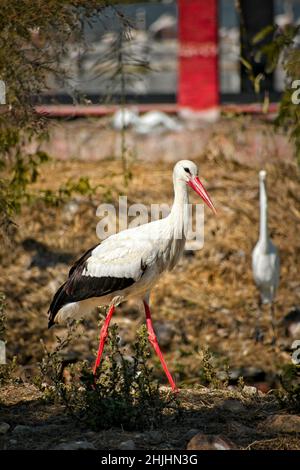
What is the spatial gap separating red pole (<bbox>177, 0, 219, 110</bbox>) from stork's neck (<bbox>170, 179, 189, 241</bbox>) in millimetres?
7943

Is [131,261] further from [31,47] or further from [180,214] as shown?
[31,47]

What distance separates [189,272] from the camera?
1182 cm

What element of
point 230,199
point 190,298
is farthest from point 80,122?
point 190,298

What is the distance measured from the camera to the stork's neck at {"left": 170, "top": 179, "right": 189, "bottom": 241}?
24.8 ft

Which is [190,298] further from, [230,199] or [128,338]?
[230,199]

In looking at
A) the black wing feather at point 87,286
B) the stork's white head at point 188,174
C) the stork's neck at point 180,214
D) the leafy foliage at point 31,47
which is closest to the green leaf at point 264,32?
the leafy foliage at point 31,47

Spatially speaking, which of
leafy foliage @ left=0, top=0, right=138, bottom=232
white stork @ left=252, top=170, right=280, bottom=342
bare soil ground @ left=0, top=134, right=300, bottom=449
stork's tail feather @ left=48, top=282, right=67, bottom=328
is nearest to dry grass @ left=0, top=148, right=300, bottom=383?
bare soil ground @ left=0, top=134, right=300, bottom=449

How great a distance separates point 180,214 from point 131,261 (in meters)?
0.46

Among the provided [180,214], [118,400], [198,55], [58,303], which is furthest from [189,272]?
[118,400]

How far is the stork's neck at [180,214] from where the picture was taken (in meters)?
7.55

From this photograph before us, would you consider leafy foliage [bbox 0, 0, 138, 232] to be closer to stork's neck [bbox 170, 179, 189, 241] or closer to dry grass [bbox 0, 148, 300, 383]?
stork's neck [bbox 170, 179, 189, 241]

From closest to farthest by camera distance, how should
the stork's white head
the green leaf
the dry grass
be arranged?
the stork's white head, the green leaf, the dry grass

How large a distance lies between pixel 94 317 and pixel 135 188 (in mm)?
2900

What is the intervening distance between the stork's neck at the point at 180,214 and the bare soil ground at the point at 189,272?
1052 mm
